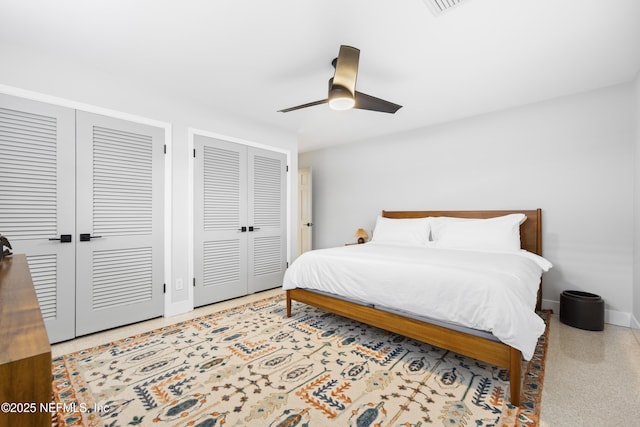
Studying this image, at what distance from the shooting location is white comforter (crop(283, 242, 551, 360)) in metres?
1.73

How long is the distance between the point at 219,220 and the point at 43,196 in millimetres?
1586

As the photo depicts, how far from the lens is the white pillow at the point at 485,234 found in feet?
10.00

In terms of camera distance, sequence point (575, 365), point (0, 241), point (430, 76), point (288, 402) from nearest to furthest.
Answer: 1. point (0, 241)
2. point (288, 402)
3. point (575, 365)
4. point (430, 76)

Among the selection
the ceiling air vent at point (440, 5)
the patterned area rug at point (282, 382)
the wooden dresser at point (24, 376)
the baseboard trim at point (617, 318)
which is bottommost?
the patterned area rug at point (282, 382)

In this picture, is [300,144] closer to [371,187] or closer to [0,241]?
[371,187]

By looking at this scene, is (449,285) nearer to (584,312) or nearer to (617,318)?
(584,312)

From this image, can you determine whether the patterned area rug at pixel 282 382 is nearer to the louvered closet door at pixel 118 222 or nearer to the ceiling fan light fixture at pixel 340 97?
the louvered closet door at pixel 118 222

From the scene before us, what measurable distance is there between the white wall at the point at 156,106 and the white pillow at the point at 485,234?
2.67 metres

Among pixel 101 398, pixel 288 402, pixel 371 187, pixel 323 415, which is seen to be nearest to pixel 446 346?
pixel 323 415

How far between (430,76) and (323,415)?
9.29 feet

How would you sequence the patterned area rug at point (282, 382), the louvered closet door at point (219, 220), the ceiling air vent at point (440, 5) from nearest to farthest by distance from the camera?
the patterned area rug at point (282, 382) < the ceiling air vent at point (440, 5) < the louvered closet door at point (219, 220)

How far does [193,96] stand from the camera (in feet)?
10.4

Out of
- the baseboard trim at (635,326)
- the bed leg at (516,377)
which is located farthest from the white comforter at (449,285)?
the baseboard trim at (635,326)

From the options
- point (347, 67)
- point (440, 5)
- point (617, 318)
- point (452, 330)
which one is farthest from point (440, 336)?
point (617, 318)
